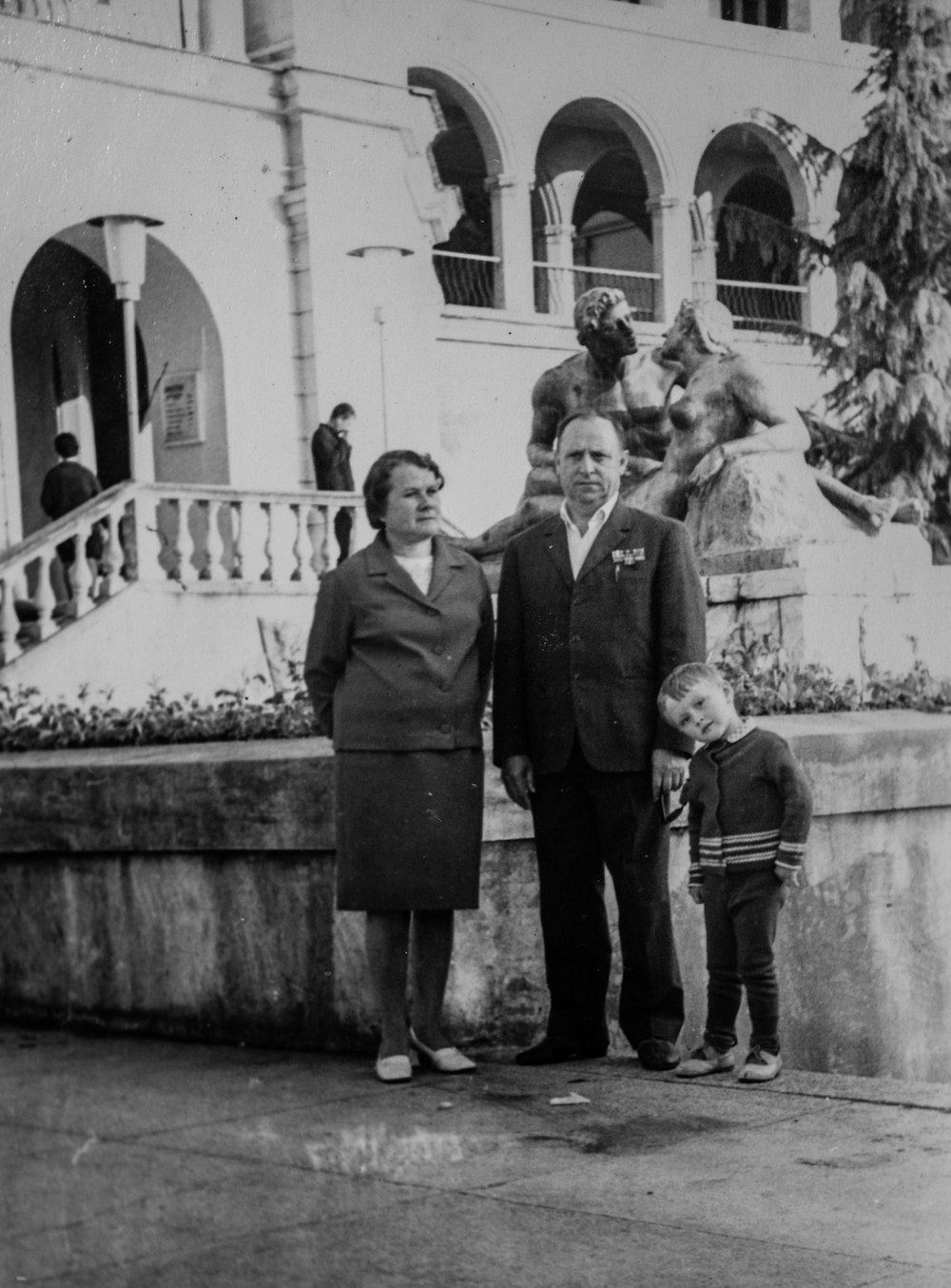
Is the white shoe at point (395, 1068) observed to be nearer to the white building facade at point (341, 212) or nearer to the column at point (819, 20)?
the column at point (819, 20)

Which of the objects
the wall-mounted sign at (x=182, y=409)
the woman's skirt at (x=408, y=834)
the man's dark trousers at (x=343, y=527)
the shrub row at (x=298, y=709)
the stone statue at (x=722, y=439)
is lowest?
the woman's skirt at (x=408, y=834)

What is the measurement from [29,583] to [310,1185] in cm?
1170

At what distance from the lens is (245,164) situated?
63.4 feet

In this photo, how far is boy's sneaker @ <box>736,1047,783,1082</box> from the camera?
5254 millimetres

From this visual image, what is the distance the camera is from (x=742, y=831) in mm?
5238

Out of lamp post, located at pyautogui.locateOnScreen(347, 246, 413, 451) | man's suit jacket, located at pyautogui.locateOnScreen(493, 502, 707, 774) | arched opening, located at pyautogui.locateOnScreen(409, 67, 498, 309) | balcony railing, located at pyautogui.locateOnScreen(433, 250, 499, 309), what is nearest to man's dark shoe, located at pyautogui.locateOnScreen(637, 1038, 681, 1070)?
man's suit jacket, located at pyautogui.locateOnScreen(493, 502, 707, 774)

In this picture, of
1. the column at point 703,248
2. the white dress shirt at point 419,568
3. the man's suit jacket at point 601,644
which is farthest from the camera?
the column at point 703,248

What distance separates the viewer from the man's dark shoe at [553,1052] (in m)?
5.65

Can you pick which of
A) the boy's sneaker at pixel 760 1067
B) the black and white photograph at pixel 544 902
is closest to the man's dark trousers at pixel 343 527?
the black and white photograph at pixel 544 902

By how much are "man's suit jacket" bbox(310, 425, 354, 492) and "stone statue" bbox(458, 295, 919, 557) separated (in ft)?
32.5

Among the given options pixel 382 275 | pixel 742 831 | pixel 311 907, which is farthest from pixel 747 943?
pixel 382 275

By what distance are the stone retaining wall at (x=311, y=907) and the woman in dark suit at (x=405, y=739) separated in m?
0.32

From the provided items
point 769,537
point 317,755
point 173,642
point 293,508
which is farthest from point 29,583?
point 317,755

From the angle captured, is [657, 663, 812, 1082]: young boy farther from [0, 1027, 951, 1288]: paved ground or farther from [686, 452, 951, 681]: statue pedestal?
[686, 452, 951, 681]: statue pedestal
